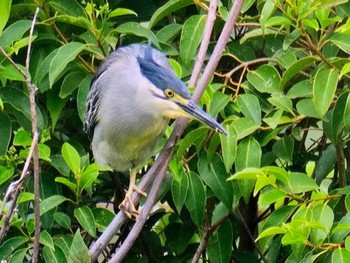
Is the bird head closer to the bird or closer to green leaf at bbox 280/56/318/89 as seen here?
the bird

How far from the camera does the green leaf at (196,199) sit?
3.14 metres

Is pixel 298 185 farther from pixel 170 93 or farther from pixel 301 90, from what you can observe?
pixel 170 93

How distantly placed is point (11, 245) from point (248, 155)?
820 millimetres

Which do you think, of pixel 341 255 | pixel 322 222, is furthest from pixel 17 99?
pixel 341 255

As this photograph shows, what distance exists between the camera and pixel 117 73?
3406 mm

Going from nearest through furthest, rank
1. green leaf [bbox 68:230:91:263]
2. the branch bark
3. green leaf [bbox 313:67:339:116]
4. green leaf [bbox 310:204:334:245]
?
green leaf [bbox 68:230:91:263], the branch bark, green leaf [bbox 310:204:334:245], green leaf [bbox 313:67:339:116]

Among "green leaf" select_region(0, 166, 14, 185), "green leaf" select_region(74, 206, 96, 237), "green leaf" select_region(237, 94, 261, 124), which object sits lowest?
"green leaf" select_region(74, 206, 96, 237)

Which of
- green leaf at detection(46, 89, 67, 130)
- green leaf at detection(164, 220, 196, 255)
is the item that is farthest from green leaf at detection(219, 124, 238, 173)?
green leaf at detection(46, 89, 67, 130)

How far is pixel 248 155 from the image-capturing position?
3043 millimetres

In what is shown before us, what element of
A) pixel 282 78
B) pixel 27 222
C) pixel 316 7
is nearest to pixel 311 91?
pixel 282 78

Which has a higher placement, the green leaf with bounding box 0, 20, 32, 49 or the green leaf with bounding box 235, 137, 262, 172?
the green leaf with bounding box 0, 20, 32, 49

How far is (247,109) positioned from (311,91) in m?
0.22

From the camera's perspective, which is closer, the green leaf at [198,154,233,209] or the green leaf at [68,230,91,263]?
the green leaf at [68,230,91,263]

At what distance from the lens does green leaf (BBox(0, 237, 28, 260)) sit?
303cm
